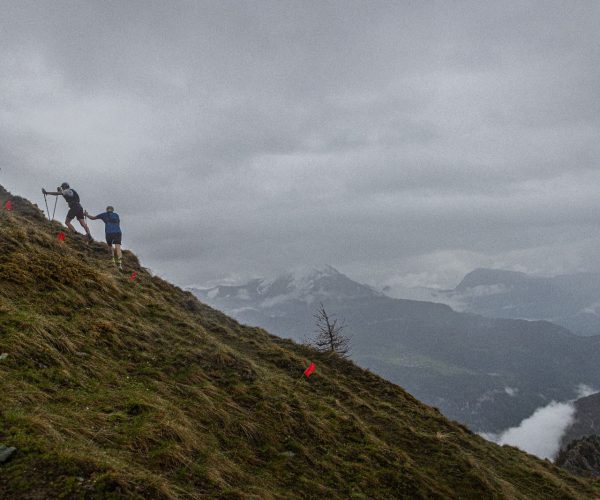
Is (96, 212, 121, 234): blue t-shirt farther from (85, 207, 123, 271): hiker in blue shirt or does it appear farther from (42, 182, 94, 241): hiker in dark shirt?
(42, 182, 94, 241): hiker in dark shirt

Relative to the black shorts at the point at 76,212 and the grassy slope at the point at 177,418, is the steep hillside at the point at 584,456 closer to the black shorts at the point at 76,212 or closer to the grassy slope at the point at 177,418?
the grassy slope at the point at 177,418

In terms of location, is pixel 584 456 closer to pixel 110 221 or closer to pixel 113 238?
pixel 113 238

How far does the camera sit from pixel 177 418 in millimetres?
9000

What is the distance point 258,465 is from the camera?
29.9 feet

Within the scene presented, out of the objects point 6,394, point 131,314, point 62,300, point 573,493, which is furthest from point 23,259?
point 573,493

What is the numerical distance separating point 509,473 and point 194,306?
17926 millimetres

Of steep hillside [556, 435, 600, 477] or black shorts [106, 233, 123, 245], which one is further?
steep hillside [556, 435, 600, 477]

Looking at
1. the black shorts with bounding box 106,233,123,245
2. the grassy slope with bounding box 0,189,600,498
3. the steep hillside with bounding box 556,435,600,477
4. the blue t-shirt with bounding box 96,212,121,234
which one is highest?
the blue t-shirt with bounding box 96,212,121,234

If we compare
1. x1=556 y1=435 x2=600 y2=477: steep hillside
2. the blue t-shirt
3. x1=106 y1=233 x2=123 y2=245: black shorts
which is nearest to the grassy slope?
x1=106 y1=233 x2=123 y2=245: black shorts

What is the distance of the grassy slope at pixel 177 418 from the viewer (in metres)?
6.61

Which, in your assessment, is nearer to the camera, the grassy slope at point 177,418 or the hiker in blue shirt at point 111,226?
the grassy slope at point 177,418

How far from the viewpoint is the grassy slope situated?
6.61 metres

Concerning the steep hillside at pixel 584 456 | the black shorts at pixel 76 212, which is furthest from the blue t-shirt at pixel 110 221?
the steep hillside at pixel 584 456

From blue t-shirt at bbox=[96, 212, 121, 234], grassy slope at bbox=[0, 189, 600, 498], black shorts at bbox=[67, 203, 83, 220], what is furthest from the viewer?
black shorts at bbox=[67, 203, 83, 220]
